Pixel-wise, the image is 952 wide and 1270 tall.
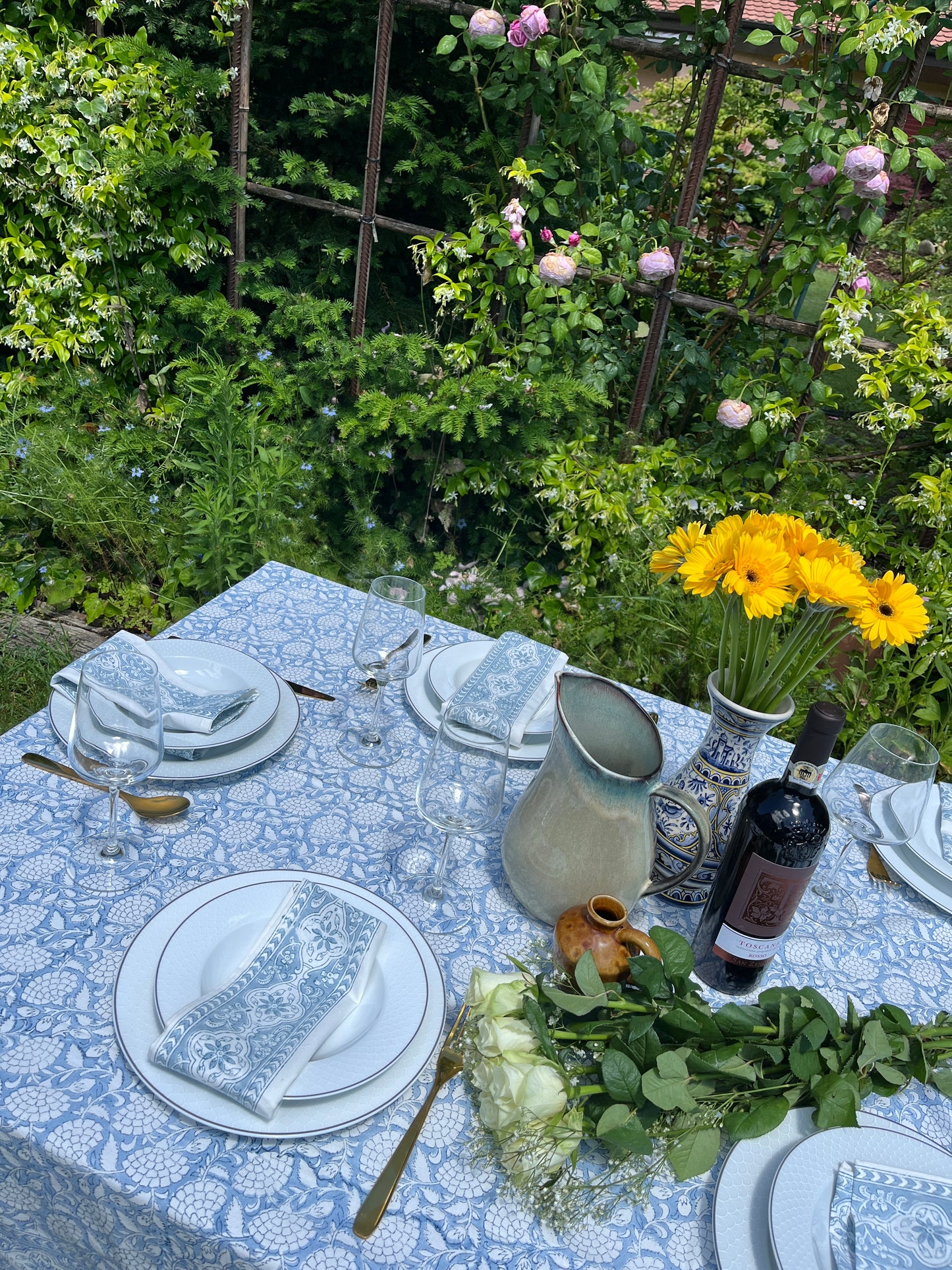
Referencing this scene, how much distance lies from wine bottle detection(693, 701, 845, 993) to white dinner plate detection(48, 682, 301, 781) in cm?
58

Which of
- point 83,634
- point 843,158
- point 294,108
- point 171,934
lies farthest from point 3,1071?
point 294,108

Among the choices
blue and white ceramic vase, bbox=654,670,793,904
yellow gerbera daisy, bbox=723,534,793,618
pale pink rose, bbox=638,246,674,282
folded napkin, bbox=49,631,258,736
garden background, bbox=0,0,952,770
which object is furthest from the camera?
pale pink rose, bbox=638,246,674,282

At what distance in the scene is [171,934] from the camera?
926mm

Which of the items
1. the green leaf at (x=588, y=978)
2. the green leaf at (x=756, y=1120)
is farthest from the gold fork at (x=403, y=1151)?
the green leaf at (x=756, y=1120)

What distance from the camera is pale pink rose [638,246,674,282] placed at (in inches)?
114

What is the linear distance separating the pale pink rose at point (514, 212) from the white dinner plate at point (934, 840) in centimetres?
226

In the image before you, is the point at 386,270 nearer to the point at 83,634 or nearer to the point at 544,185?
the point at 544,185

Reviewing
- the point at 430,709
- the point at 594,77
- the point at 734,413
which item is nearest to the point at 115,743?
the point at 430,709

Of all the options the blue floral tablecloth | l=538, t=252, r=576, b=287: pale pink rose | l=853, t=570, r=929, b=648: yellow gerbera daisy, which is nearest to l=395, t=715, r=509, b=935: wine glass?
the blue floral tablecloth

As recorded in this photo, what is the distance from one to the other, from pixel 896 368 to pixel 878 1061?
258cm

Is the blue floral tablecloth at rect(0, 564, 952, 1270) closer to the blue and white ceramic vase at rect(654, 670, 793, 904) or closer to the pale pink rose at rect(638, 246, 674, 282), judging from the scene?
the blue and white ceramic vase at rect(654, 670, 793, 904)

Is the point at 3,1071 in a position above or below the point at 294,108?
below

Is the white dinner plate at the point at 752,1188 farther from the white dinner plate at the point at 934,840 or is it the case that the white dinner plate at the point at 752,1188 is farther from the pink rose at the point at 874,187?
the pink rose at the point at 874,187

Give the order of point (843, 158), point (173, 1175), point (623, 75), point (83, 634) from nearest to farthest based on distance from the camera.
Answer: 1. point (173, 1175)
2. point (843, 158)
3. point (83, 634)
4. point (623, 75)
